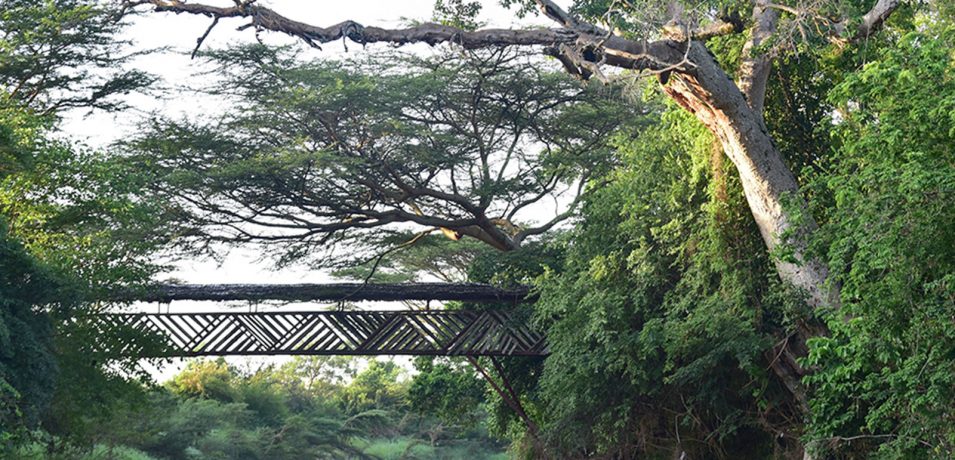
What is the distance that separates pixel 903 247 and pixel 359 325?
947 centimetres

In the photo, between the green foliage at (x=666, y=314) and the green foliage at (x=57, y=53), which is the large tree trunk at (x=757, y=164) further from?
the green foliage at (x=57, y=53)

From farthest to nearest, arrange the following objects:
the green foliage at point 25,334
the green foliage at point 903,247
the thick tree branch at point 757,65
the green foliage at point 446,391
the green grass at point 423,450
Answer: the green grass at point 423,450
the green foliage at point 446,391
the thick tree branch at point 757,65
the green foliage at point 25,334
the green foliage at point 903,247

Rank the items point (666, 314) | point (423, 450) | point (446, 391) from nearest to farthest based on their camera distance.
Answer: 1. point (666, 314)
2. point (446, 391)
3. point (423, 450)

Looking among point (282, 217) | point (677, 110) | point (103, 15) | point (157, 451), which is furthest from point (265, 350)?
point (157, 451)

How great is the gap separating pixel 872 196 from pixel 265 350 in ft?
31.7

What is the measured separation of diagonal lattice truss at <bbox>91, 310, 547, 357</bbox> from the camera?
17.0m

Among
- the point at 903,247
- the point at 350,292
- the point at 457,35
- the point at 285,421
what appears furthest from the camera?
the point at 285,421

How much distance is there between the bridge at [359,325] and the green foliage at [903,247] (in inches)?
283

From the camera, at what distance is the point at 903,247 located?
941 centimetres

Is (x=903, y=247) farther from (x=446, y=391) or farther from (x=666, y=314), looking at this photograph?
(x=446, y=391)

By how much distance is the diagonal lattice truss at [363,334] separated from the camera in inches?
669

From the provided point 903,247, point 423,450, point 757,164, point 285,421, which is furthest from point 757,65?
point 423,450

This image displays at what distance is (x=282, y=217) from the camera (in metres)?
17.8

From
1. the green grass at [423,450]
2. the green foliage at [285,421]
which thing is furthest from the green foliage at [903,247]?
the green grass at [423,450]
